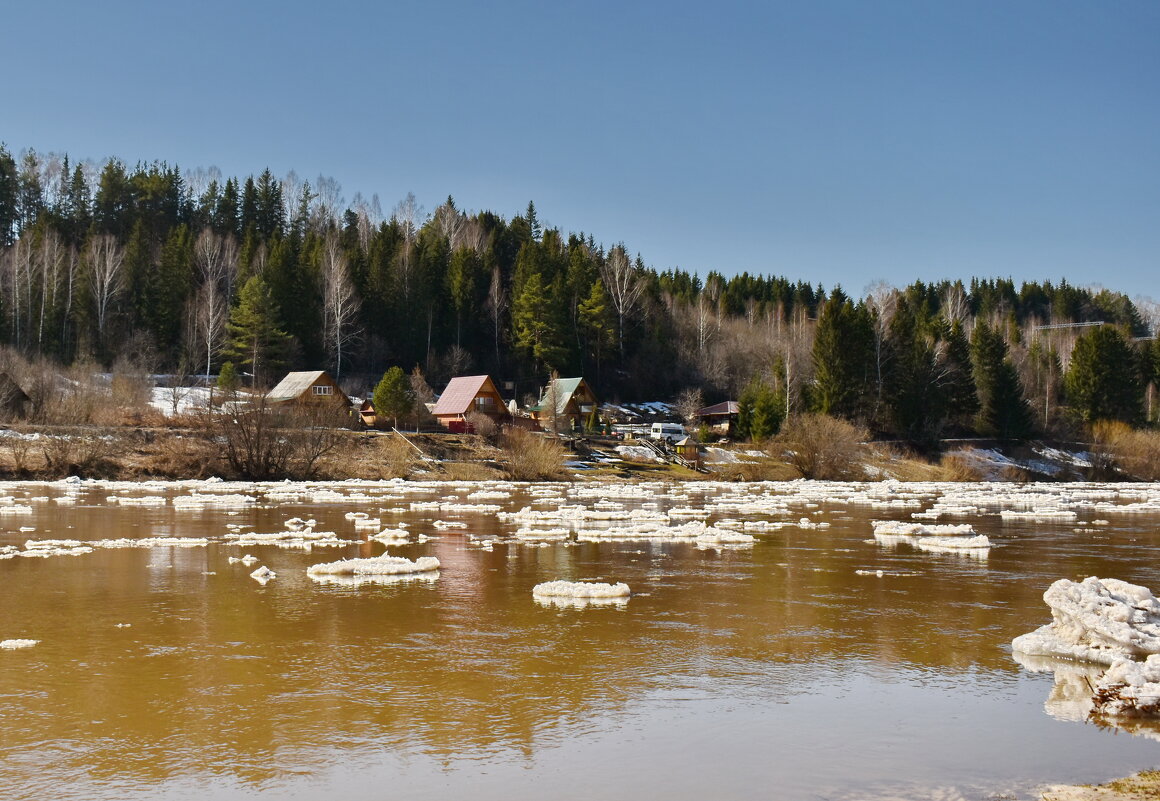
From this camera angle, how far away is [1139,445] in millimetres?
68500

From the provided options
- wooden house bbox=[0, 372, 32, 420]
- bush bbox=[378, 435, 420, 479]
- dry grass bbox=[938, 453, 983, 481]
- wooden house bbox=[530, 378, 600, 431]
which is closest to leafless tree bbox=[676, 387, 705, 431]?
wooden house bbox=[530, 378, 600, 431]

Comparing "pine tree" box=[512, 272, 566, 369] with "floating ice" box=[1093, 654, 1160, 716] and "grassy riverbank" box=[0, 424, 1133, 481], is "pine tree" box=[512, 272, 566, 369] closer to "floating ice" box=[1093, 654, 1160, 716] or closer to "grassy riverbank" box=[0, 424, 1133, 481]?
"grassy riverbank" box=[0, 424, 1133, 481]

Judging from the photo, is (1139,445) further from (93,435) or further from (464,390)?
(93,435)

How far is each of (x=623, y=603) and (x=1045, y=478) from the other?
2535 inches

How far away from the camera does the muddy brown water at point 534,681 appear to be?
23.0 feet

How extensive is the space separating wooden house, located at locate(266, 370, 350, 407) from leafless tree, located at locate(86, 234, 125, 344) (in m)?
20.0

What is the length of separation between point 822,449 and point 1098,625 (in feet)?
160

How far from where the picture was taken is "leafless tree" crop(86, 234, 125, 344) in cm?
7944

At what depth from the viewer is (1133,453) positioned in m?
68.5

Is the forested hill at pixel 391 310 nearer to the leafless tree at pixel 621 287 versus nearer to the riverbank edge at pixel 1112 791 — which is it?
the leafless tree at pixel 621 287

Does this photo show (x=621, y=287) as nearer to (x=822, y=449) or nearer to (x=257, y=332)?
(x=257, y=332)

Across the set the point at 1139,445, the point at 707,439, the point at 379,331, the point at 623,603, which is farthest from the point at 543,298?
the point at 623,603

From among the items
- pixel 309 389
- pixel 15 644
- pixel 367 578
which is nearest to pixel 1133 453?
pixel 309 389

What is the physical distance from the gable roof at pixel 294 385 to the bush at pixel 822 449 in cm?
3411
